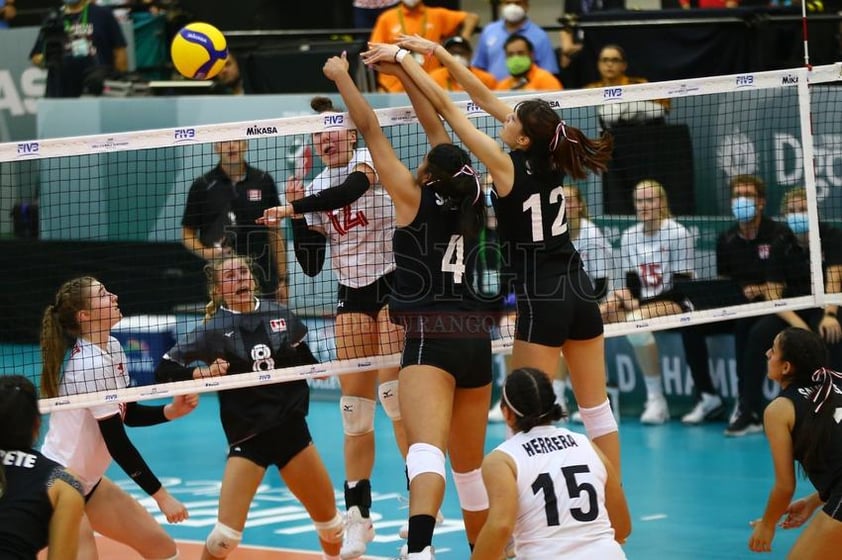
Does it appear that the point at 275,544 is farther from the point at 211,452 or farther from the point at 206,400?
the point at 206,400

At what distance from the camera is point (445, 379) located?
6.95m

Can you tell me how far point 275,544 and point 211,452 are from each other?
351cm

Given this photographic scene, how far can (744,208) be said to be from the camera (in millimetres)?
11492

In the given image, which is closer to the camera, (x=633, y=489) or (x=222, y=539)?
(x=222, y=539)

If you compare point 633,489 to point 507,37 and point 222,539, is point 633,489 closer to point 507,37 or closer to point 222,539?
point 222,539

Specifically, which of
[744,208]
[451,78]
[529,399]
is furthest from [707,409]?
[529,399]

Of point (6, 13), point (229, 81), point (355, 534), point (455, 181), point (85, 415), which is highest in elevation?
point (6, 13)

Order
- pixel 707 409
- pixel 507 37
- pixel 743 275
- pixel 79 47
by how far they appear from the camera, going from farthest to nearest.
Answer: pixel 79 47 < pixel 507 37 < pixel 707 409 < pixel 743 275

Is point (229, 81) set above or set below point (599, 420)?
above

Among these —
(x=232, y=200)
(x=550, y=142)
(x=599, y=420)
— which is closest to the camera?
(x=550, y=142)

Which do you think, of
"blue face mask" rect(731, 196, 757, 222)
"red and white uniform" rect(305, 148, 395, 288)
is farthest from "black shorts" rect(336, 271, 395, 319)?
"blue face mask" rect(731, 196, 757, 222)

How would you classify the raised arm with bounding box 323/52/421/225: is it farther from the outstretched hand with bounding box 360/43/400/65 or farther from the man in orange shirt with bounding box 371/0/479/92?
the man in orange shirt with bounding box 371/0/479/92

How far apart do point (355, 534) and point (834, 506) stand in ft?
9.58

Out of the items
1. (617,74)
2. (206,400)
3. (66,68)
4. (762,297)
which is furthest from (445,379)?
(66,68)
